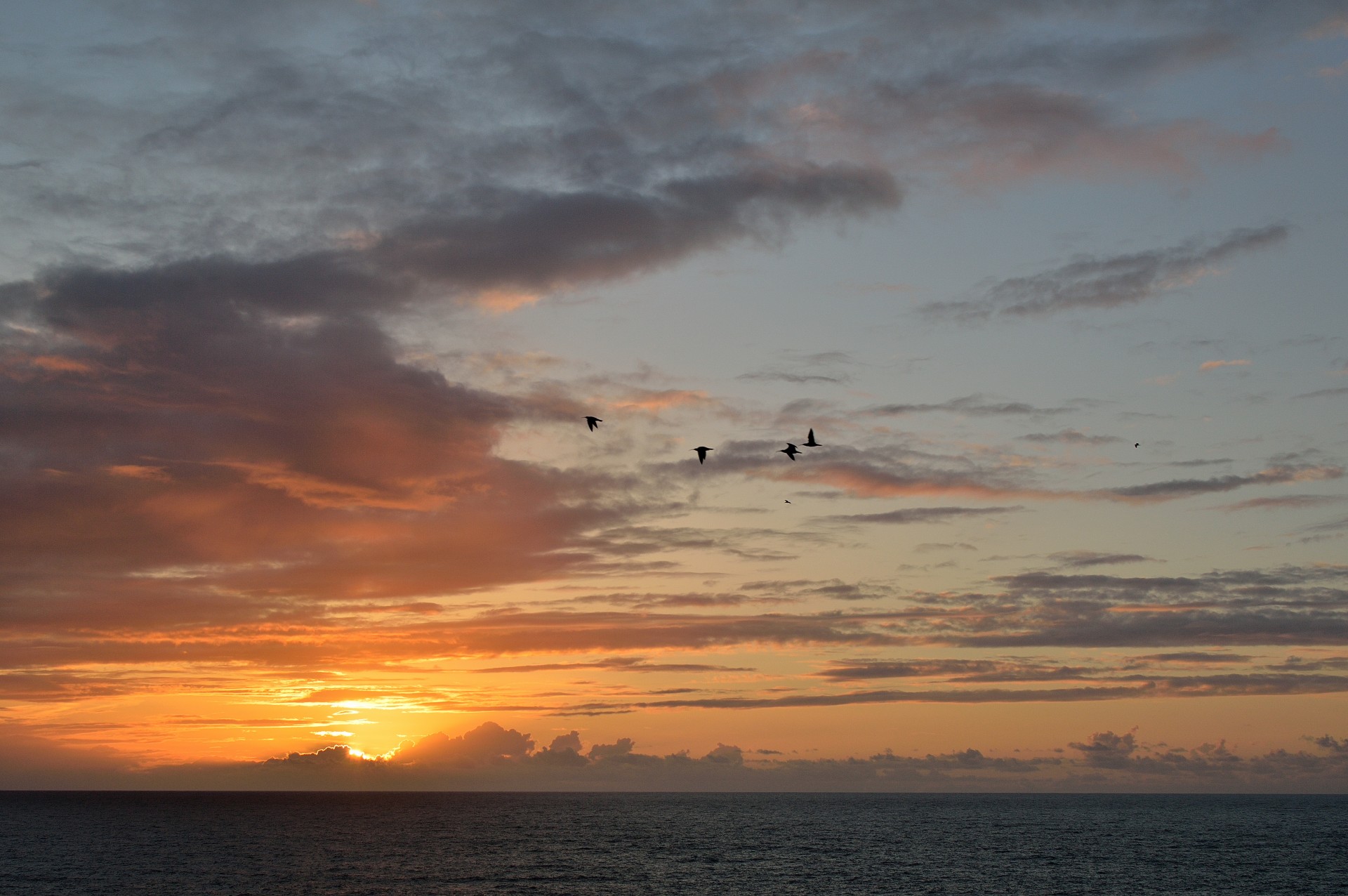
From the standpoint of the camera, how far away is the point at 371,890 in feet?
355

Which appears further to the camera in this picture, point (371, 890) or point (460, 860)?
point (460, 860)

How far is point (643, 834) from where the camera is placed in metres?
194

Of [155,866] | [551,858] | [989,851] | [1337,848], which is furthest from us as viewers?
[1337,848]

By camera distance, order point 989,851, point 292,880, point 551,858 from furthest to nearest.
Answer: point 989,851 → point 551,858 → point 292,880

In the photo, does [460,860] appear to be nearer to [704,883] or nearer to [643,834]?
[704,883]

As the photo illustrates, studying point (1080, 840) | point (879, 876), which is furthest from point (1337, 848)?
point (879, 876)

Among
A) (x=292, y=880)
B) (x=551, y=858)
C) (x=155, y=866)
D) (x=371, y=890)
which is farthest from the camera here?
(x=551, y=858)

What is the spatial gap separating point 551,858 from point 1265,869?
9471 cm

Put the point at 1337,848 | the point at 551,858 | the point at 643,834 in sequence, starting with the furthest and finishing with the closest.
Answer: the point at 643,834 → the point at 1337,848 → the point at 551,858

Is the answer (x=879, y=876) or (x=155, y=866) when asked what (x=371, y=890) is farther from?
(x=879, y=876)

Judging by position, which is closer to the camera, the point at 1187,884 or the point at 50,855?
the point at 1187,884

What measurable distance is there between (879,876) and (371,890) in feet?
188

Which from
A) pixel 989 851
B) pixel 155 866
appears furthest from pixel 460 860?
pixel 989 851

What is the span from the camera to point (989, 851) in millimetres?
158250
